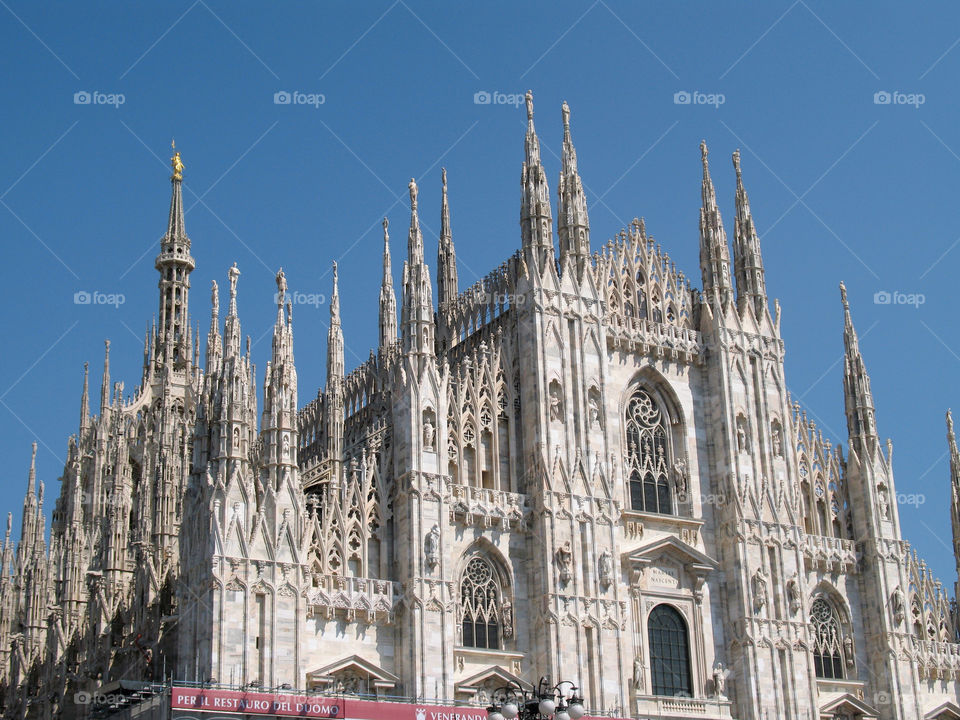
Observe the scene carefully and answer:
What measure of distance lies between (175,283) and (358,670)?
149ft

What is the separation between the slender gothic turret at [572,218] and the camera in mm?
51656

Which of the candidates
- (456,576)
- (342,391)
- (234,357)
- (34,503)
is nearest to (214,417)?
(234,357)

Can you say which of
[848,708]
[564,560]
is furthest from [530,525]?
[848,708]

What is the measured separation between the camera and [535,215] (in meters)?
51.3

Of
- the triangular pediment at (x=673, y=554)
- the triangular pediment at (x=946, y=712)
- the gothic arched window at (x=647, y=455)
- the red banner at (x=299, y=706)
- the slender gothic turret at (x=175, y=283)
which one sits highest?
the slender gothic turret at (x=175, y=283)

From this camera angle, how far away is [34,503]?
64.9 m

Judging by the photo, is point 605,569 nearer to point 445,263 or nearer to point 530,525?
point 530,525

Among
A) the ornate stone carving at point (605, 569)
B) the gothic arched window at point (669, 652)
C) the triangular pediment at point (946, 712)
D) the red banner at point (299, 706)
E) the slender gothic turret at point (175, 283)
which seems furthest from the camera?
the slender gothic turret at point (175, 283)

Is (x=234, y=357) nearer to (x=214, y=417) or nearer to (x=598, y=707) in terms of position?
(x=214, y=417)

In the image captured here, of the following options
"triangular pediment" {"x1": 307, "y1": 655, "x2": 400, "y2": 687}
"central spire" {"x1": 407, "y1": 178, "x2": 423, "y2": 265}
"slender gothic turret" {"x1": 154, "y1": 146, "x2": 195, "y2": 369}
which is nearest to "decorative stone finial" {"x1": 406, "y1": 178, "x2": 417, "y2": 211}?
"central spire" {"x1": 407, "y1": 178, "x2": 423, "y2": 265}

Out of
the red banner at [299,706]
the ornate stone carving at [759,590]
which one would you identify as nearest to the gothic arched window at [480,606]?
the red banner at [299,706]

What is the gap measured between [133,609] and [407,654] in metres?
11.2

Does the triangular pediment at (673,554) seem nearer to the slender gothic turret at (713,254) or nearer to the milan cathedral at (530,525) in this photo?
the milan cathedral at (530,525)

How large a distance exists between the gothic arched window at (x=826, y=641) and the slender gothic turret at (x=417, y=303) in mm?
18140
